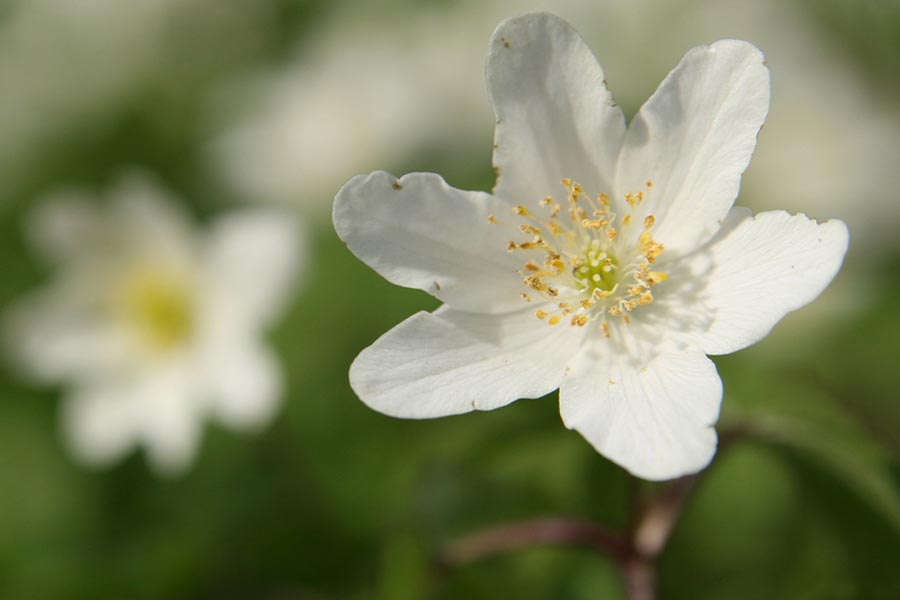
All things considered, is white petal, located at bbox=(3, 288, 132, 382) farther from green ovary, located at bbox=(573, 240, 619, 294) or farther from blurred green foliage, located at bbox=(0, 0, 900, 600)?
green ovary, located at bbox=(573, 240, 619, 294)

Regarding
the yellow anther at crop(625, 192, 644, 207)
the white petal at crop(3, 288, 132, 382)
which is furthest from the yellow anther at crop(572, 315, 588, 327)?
the white petal at crop(3, 288, 132, 382)

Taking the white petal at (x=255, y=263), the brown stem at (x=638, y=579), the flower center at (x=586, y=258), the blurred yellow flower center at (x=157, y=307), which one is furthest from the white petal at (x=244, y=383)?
the brown stem at (x=638, y=579)

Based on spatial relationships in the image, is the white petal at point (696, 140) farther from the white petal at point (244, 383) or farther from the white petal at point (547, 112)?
the white petal at point (244, 383)

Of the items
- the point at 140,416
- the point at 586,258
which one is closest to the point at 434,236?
the point at 586,258

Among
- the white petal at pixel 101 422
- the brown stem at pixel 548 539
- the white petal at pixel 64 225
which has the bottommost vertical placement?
the white petal at pixel 101 422

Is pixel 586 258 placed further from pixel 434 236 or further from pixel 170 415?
pixel 170 415
